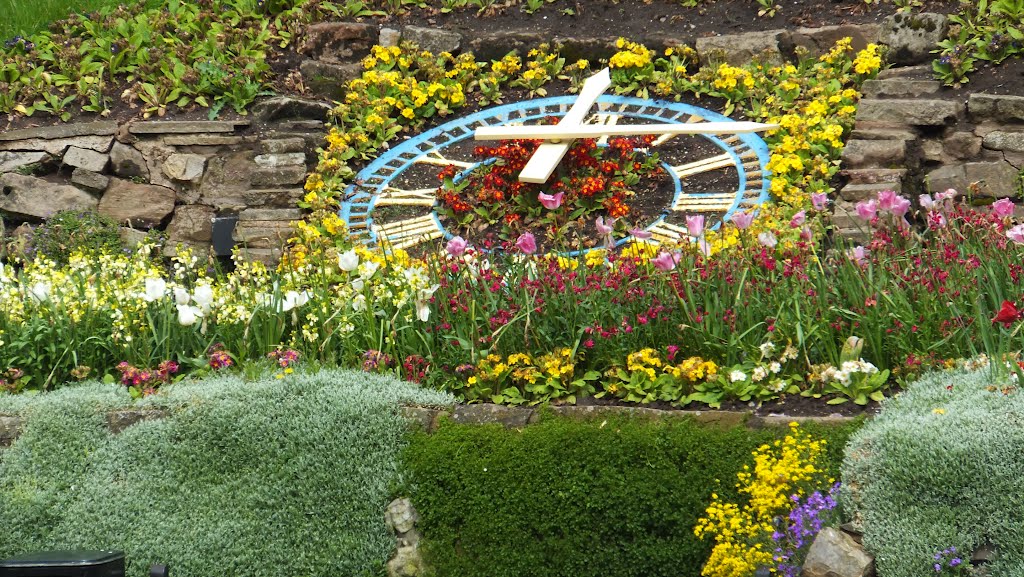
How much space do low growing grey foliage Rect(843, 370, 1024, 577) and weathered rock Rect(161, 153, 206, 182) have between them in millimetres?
4882

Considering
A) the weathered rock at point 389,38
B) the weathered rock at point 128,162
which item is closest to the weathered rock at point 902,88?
the weathered rock at point 389,38

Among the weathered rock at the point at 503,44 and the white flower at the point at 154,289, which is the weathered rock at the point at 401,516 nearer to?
the white flower at the point at 154,289

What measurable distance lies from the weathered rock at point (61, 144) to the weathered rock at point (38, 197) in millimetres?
227

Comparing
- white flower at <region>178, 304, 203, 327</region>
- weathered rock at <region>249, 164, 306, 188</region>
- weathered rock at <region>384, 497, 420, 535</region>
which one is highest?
weathered rock at <region>249, 164, 306, 188</region>

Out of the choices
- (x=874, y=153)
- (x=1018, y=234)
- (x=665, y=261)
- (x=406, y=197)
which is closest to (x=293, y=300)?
(x=665, y=261)

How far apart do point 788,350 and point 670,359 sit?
436mm

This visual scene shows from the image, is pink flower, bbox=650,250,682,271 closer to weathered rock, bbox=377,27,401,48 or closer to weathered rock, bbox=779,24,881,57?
weathered rock, bbox=779,24,881,57

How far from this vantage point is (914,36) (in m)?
7.73

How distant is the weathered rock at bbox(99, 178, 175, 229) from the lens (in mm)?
7938

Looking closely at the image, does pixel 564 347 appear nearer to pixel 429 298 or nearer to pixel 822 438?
pixel 429 298

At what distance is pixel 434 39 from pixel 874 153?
9.92ft

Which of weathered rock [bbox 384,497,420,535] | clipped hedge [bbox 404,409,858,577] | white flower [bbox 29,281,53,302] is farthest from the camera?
white flower [bbox 29,281,53,302]

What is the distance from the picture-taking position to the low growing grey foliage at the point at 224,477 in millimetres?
4781

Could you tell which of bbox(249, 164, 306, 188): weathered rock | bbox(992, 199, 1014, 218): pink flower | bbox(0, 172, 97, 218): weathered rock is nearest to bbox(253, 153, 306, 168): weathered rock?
bbox(249, 164, 306, 188): weathered rock
